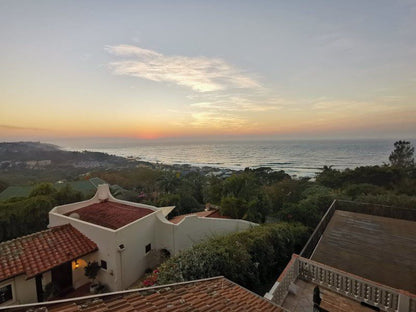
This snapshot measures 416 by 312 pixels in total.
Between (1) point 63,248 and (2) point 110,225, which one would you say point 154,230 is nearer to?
(2) point 110,225

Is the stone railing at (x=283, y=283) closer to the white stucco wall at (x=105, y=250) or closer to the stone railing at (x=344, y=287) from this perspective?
the stone railing at (x=344, y=287)

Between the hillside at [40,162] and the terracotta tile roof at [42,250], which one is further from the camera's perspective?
the hillside at [40,162]

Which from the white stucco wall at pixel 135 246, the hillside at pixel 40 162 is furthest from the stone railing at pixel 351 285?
the hillside at pixel 40 162

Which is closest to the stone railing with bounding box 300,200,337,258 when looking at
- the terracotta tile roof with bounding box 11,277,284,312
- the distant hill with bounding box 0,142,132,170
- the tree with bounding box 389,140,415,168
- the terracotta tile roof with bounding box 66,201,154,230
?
the terracotta tile roof with bounding box 11,277,284,312

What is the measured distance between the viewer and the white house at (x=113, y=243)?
287 inches

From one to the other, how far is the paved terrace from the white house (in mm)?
3372

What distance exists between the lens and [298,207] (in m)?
10.7

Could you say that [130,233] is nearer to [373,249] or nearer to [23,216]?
[23,216]

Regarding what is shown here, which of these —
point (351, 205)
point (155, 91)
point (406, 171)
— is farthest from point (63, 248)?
point (406, 171)

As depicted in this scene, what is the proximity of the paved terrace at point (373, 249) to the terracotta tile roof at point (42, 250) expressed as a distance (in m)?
9.23

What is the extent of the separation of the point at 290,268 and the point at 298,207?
6276mm

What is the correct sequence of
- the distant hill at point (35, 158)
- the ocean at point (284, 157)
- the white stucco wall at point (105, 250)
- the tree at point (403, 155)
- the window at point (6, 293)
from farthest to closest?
the ocean at point (284, 157)
the distant hill at point (35, 158)
the tree at point (403, 155)
the white stucco wall at point (105, 250)
the window at point (6, 293)

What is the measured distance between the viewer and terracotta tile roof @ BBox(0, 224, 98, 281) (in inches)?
266

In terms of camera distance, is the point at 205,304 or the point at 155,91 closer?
the point at 205,304
